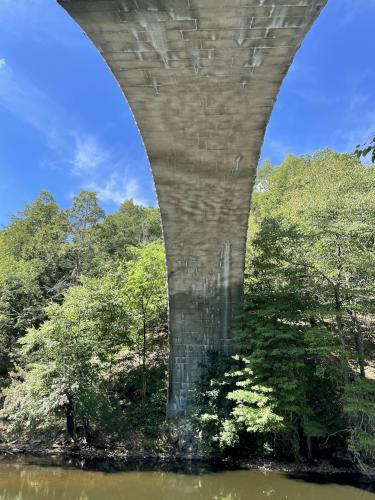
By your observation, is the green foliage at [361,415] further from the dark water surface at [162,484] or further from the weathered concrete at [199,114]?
the weathered concrete at [199,114]

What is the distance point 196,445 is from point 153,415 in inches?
61.8

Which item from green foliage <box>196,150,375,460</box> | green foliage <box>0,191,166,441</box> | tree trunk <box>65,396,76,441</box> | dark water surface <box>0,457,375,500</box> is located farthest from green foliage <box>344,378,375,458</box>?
tree trunk <box>65,396,76,441</box>

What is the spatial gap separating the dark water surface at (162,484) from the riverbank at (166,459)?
Answer: 368mm

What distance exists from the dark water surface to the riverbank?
14.5 inches

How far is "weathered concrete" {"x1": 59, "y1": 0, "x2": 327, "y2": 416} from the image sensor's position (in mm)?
5266

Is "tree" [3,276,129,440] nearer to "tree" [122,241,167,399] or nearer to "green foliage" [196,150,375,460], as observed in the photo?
"tree" [122,241,167,399]

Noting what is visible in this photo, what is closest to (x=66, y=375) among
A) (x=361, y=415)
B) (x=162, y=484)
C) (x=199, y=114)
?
(x=162, y=484)

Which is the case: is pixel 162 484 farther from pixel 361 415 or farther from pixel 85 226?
pixel 85 226

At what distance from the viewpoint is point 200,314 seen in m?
11.5

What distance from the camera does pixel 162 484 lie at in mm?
8289

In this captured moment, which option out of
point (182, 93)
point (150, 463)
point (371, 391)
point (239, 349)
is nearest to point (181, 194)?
point (182, 93)

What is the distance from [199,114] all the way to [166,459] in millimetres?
8270

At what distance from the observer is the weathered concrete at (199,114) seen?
17.3 ft

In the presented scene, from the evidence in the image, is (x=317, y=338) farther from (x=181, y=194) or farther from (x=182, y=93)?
(x=182, y=93)
